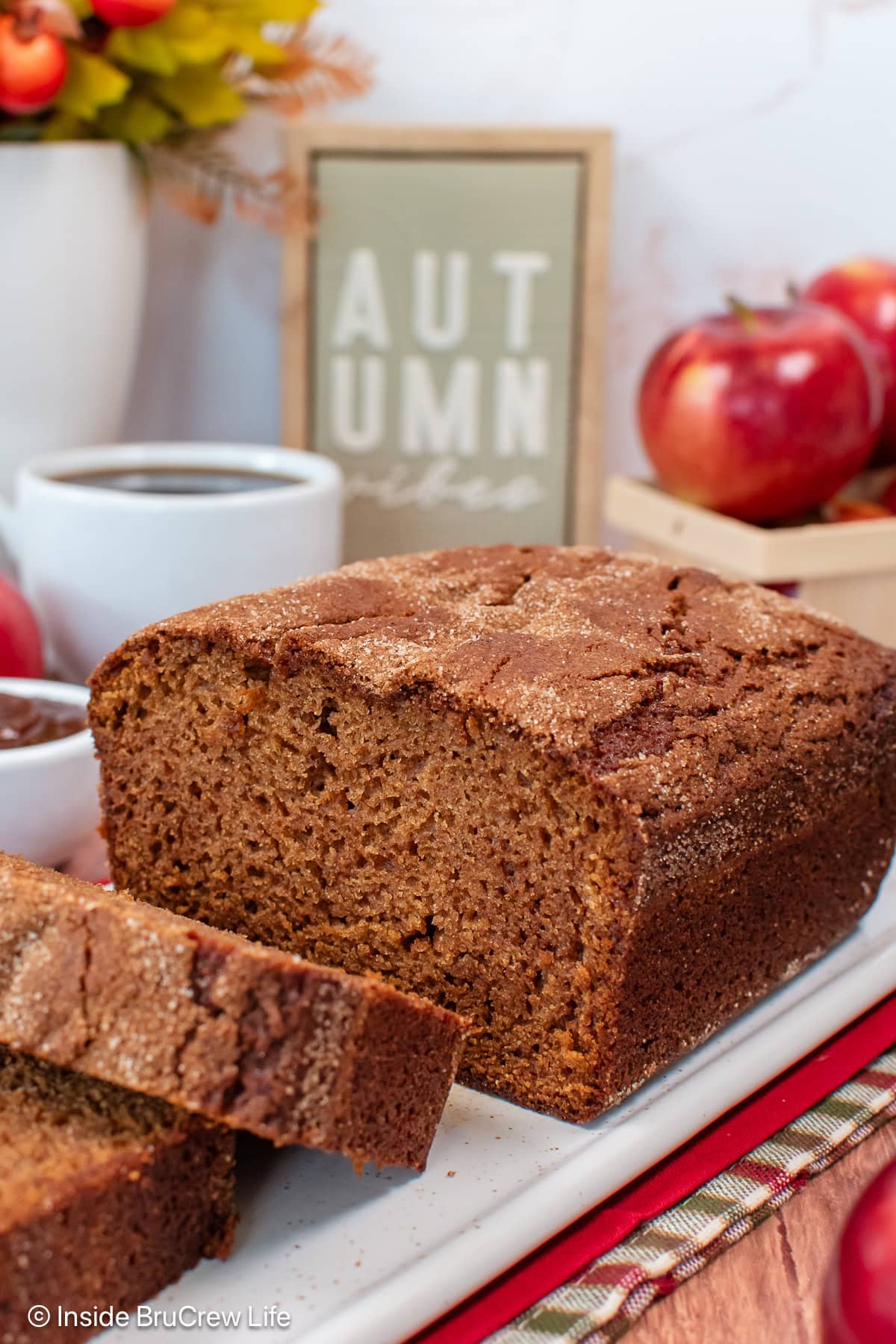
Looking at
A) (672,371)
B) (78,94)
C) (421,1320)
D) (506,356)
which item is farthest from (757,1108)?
(78,94)

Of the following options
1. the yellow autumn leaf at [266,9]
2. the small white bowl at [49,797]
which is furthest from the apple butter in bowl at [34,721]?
the yellow autumn leaf at [266,9]

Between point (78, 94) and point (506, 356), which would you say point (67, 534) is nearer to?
point (78, 94)

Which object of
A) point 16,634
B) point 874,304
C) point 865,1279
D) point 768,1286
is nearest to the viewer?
point 865,1279

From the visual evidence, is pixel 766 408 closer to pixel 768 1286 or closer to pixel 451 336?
pixel 451 336

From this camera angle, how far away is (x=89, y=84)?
247cm

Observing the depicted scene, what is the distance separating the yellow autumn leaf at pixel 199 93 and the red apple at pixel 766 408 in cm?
88

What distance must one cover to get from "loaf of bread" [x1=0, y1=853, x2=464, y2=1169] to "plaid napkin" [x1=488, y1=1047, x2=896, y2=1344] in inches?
7.4

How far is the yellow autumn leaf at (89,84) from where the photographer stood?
8.06 ft

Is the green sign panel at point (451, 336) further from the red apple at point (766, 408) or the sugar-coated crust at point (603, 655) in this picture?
the sugar-coated crust at point (603, 655)

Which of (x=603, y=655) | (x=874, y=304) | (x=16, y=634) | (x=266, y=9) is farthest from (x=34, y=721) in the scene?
(x=874, y=304)

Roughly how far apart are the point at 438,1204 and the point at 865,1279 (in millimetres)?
415

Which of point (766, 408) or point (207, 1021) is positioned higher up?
point (766, 408)

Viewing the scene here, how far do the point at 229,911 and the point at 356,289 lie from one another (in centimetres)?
155

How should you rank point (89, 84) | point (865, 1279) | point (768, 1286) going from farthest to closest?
point (89, 84)
point (768, 1286)
point (865, 1279)
